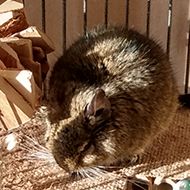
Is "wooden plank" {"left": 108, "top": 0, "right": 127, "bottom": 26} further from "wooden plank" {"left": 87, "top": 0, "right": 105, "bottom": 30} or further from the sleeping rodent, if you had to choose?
the sleeping rodent

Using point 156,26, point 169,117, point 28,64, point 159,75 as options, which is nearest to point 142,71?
point 159,75

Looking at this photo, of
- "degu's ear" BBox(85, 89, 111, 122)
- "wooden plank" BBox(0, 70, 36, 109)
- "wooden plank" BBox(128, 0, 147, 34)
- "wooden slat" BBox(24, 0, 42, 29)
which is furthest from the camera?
"wooden plank" BBox(128, 0, 147, 34)

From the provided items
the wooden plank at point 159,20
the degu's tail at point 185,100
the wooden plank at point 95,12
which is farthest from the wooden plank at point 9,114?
the wooden plank at point 159,20

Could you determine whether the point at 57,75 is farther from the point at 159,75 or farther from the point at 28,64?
the point at 159,75

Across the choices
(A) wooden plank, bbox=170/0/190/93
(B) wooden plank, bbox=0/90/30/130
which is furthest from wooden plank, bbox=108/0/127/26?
(B) wooden plank, bbox=0/90/30/130

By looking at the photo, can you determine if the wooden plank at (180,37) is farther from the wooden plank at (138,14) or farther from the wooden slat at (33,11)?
the wooden slat at (33,11)

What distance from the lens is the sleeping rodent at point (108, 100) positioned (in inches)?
42.4

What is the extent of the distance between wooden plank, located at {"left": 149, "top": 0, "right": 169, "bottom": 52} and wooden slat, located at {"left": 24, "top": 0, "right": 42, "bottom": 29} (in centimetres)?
51

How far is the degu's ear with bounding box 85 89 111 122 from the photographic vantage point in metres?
1.03

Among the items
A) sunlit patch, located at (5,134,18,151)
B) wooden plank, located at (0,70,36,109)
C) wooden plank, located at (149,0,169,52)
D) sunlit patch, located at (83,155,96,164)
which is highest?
wooden plank, located at (0,70,36,109)

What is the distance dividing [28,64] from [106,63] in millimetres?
222

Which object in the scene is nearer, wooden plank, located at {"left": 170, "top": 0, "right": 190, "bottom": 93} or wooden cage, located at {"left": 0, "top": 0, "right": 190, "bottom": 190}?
wooden cage, located at {"left": 0, "top": 0, "right": 190, "bottom": 190}

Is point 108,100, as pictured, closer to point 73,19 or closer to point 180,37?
point 73,19

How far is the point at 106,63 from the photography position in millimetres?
1176
